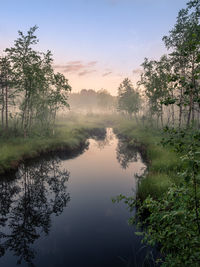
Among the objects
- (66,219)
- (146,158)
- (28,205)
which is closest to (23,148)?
(28,205)

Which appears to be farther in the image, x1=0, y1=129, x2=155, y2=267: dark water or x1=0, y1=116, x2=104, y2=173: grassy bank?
x1=0, y1=116, x2=104, y2=173: grassy bank

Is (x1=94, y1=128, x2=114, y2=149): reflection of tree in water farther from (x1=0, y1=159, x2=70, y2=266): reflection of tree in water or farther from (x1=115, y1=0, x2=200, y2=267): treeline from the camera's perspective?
(x1=0, y1=159, x2=70, y2=266): reflection of tree in water

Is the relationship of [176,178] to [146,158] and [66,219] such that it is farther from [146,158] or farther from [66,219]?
[146,158]

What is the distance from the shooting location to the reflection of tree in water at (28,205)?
8.33m

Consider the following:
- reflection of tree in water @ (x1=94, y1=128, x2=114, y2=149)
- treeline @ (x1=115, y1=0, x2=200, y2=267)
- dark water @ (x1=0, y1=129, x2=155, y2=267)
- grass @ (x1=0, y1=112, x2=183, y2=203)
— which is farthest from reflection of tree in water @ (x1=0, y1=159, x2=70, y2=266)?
reflection of tree in water @ (x1=94, y1=128, x2=114, y2=149)

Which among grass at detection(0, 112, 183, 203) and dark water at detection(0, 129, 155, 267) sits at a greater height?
grass at detection(0, 112, 183, 203)

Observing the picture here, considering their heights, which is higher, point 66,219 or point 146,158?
point 146,158

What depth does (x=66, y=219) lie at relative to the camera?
10.3 meters

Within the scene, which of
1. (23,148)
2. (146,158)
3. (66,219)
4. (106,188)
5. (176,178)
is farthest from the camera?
(146,158)

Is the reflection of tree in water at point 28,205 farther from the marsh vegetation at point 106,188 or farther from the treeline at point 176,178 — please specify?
the treeline at point 176,178

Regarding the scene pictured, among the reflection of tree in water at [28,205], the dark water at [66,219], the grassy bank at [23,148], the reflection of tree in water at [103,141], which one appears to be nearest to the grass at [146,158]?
the grassy bank at [23,148]

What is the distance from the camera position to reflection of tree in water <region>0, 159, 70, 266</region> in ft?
27.3

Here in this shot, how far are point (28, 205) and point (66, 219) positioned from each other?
3.14 meters

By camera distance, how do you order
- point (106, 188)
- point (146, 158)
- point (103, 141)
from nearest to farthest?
point (106, 188) → point (146, 158) → point (103, 141)
